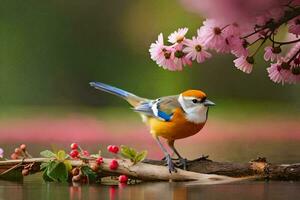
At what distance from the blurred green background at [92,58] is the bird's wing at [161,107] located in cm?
54

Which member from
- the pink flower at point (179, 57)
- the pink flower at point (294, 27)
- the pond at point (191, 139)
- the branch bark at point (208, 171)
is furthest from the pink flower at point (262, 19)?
the pond at point (191, 139)

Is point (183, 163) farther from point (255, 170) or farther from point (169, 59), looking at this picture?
point (169, 59)

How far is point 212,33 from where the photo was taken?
2414mm

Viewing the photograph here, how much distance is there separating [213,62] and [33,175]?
0.96m

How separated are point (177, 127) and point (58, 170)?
0.44m

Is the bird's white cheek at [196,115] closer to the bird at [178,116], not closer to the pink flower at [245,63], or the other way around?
the bird at [178,116]

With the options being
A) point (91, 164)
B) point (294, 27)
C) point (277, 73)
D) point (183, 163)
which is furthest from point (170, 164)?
point (294, 27)

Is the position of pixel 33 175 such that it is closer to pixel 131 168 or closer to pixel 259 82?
pixel 131 168

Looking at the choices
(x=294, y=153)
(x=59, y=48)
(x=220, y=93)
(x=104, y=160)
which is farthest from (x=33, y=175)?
(x=294, y=153)

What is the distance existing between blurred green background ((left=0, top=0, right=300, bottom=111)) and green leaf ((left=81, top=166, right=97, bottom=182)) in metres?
0.69

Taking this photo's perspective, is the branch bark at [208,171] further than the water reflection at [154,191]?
Yes

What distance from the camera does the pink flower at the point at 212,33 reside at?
7.84 feet

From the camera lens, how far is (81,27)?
11.2ft

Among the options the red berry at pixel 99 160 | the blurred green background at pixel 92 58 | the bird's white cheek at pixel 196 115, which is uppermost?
the blurred green background at pixel 92 58
